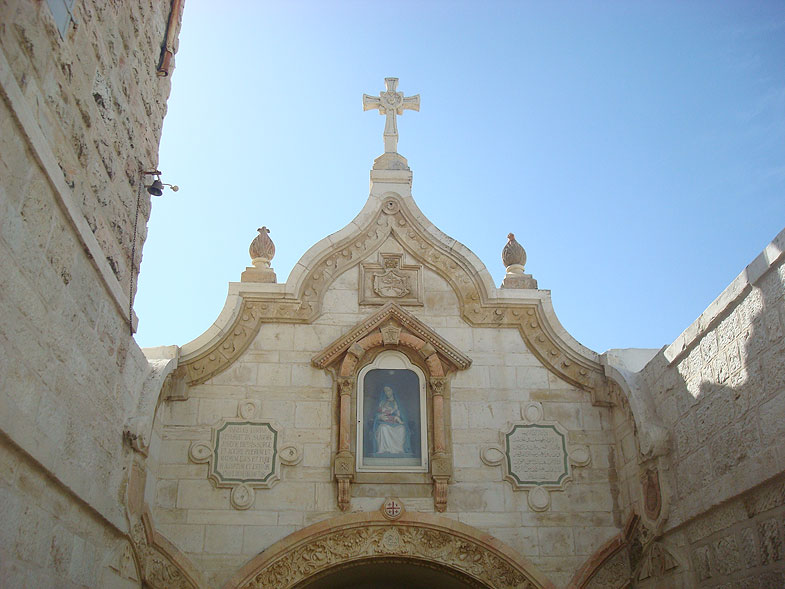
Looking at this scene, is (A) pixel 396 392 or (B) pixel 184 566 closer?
(B) pixel 184 566

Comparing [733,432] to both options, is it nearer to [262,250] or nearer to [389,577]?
[389,577]

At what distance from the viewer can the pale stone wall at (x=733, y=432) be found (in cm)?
560

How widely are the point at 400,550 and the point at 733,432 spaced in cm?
342

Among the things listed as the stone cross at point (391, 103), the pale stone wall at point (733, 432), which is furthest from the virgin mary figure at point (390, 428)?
the stone cross at point (391, 103)

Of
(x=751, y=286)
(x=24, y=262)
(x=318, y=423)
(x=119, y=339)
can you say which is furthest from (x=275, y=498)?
(x=751, y=286)

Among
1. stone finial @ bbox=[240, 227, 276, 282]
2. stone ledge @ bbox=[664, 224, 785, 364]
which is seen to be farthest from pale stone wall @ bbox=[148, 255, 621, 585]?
stone ledge @ bbox=[664, 224, 785, 364]

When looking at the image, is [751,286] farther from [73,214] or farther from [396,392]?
[73,214]

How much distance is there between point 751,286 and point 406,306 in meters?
4.01

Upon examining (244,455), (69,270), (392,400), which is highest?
(392,400)

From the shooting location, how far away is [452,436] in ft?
27.4

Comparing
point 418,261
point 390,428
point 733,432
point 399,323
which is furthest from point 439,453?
point 733,432

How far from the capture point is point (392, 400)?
28.2 feet

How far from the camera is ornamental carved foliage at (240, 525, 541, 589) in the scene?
7730 mm

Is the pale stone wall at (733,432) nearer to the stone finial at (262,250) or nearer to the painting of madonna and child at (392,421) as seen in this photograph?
the painting of madonna and child at (392,421)
